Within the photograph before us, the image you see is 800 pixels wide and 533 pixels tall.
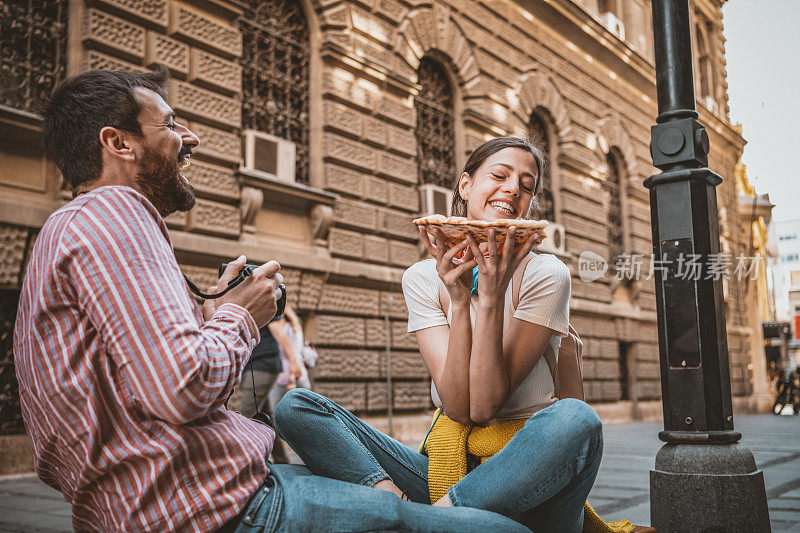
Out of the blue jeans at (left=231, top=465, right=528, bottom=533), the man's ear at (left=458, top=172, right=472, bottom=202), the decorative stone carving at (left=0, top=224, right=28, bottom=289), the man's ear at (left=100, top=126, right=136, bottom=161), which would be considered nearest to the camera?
the blue jeans at (left=231, top=465, right=528, bottom=533)

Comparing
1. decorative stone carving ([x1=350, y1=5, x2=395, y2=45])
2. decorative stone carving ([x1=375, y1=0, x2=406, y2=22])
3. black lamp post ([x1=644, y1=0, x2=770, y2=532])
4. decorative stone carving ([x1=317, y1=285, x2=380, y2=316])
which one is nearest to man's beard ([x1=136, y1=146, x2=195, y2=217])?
black lamp post ([x1=644, y1=0, x2=770, y2=532])

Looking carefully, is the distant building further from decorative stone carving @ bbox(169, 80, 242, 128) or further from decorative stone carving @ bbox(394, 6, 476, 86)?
decorative stone carving @ bbox(169, 80, 242, 128)

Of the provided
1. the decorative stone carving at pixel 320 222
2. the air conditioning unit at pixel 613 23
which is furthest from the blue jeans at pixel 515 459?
the air conditioning unit at pixel 613 23

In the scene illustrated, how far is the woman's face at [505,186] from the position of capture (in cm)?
234

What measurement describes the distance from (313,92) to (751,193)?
22712mm

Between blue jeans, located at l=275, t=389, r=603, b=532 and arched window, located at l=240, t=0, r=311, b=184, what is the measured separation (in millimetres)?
7100

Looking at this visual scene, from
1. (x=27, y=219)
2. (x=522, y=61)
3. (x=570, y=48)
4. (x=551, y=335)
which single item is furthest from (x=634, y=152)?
(x=551, y=335)

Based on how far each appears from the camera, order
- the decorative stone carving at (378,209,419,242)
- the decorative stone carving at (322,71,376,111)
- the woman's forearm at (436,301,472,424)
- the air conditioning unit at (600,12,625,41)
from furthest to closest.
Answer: the air conditioning unit at (600,12,625,41)
the decorative stone carving at (378,209,419,242)
the decorative stone carving at (322,71,376,111)
the woman's forearm at (436,301,472,424)

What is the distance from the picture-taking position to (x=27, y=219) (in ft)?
20.3

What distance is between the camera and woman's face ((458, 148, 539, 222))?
2.34m

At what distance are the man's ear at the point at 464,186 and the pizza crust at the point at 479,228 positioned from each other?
0.62 meters

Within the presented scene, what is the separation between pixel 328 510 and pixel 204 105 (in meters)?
6.90

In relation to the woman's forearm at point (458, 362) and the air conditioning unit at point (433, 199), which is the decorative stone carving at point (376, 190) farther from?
the woman's forearm at point (458, 362)

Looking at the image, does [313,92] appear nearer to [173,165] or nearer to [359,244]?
[359,244]
